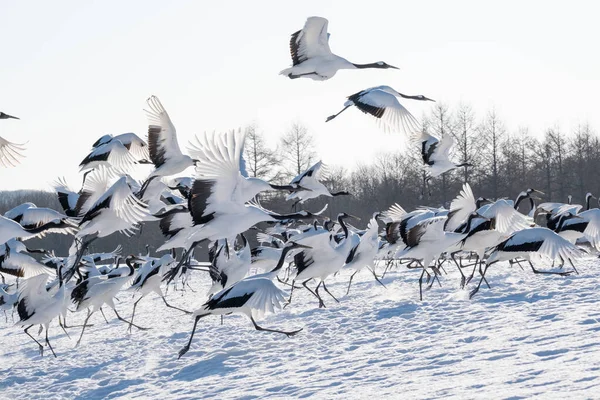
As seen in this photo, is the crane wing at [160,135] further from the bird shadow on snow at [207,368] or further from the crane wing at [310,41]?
the crane wing at [310,41]

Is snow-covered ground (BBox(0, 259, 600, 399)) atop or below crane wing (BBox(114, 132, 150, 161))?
below

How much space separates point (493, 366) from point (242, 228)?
293 cm

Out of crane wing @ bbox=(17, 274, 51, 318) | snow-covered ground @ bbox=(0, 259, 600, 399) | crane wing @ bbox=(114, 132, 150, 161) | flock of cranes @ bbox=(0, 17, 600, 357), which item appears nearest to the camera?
snow-covered ground @ bbox=(0, 259, 600, 399)

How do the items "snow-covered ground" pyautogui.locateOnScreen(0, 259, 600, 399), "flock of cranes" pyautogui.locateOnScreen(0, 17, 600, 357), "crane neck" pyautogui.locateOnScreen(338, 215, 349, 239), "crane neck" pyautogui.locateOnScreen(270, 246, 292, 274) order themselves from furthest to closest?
1. "crane neck" pyautogui.locateOnScreen(338, 215, 349, 239)
2. "crane neck" pyautogui.locateOnScreen(270, 246, 292, 274)
3. "flock of cranes" pyautogui.locateOnScreen(0, 17, 600, 357)
4. "snow-covered ground" pyautogui.locateOnScreen(0, 259, 600, 399)

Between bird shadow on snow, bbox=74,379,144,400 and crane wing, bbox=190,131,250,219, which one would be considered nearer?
crane wing, bbox=190,131,250,219

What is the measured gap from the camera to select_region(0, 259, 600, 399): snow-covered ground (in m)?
6.82

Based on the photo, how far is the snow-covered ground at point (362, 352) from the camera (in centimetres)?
682

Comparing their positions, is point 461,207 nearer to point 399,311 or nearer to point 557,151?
point 399,311

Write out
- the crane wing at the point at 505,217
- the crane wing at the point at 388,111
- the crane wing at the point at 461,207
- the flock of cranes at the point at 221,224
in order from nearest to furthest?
the flock of cranes at the point at 221,224, the crane wing at the point at 461,207, the crane wing at the point at 388,111, the crane wing at the point at 505,217

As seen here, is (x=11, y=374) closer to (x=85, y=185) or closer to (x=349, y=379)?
(x=85, y=185)

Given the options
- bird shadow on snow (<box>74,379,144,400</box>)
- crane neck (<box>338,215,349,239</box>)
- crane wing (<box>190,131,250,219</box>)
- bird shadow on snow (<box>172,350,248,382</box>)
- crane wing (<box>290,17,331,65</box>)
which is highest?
crane wing (<box>290,17,331,65</box>)

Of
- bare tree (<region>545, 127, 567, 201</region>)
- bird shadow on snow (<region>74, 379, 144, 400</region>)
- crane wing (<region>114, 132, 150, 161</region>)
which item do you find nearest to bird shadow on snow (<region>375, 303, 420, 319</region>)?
bird shadow on snow (<region>74, 379, 144, 400</region>)

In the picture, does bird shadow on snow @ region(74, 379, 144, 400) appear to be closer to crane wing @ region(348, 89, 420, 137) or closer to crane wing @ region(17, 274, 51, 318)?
crane wing @ region(17, 274, 51, 318)

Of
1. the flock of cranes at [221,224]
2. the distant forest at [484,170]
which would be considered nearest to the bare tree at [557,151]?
the distant forest at [484,170]
